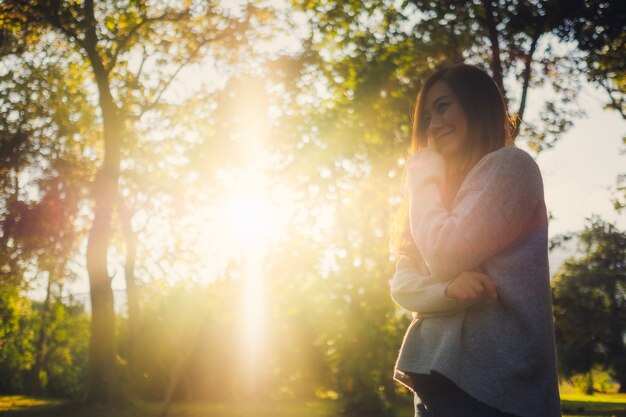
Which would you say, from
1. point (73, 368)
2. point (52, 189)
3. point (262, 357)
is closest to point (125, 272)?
point (52, 189)

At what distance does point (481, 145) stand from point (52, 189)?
811 inches

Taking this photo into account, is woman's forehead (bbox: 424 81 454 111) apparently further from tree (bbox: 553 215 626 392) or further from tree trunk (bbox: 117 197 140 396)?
tree (bbox: 553 215 626 392)

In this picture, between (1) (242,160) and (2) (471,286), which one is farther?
(1) (242,160)

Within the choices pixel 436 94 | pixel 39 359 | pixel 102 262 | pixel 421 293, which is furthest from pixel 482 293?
pixel 39 359

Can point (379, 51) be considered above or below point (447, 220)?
above

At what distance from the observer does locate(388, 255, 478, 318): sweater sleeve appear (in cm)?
154

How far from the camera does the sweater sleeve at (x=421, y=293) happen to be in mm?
1538

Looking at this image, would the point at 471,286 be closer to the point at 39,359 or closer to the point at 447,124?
the point at 447,124

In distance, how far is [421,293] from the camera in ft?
5.36

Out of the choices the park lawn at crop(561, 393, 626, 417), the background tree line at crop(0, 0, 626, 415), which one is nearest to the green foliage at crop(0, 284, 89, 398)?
the background tree line at crop(0, 0, 626, 415)

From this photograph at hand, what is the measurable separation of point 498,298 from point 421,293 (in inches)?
9.6

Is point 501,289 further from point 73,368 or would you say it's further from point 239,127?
point 73,368

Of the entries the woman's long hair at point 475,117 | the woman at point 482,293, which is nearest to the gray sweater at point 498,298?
the woman at point 482,293

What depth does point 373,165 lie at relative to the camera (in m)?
15.0
